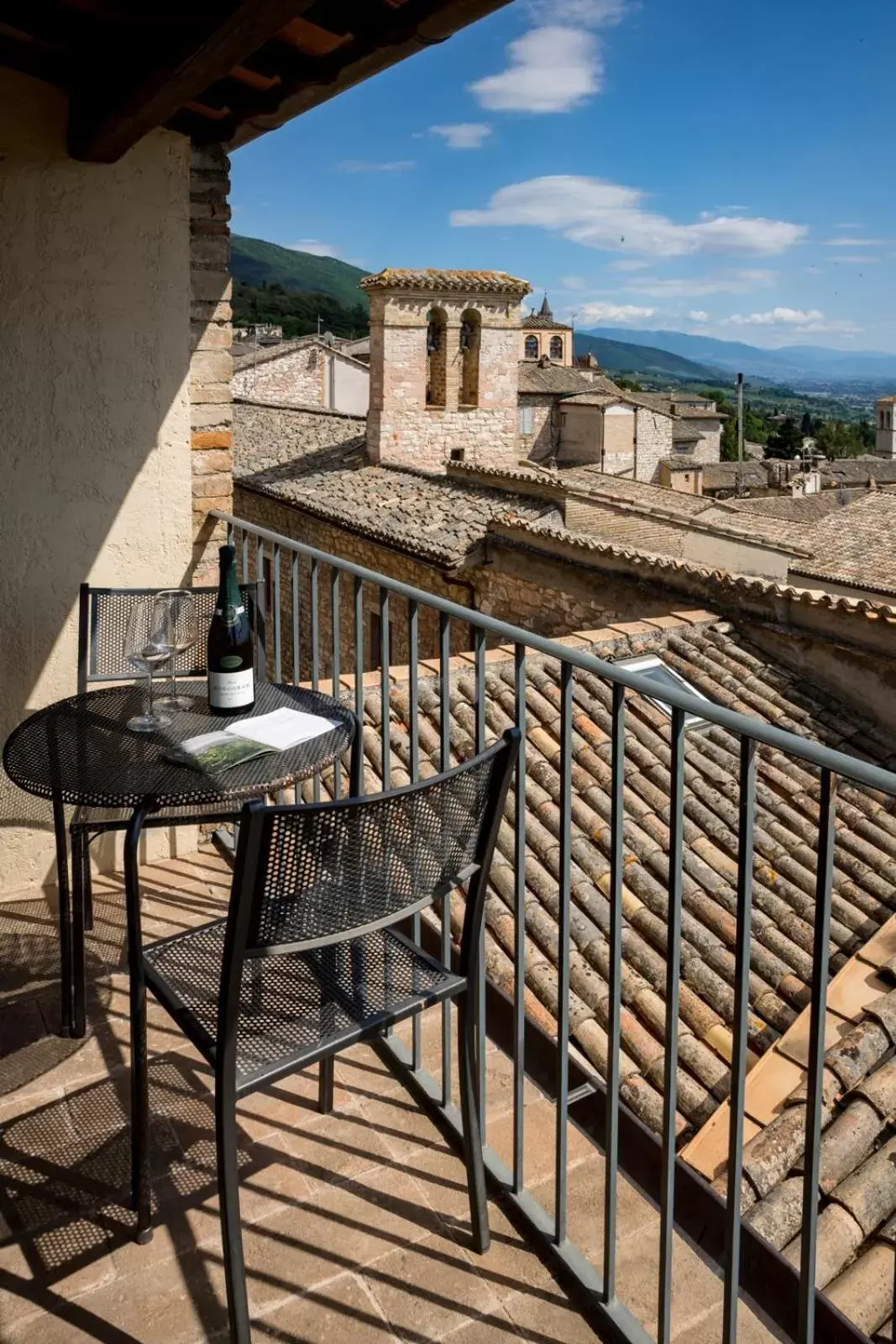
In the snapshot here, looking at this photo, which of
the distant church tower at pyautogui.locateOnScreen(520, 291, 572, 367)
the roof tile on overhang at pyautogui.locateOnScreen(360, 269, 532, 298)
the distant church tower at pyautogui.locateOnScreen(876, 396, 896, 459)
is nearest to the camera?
the roof tile on overhang at pyautogui.locateOnScreen(360, 269, 532, 298)

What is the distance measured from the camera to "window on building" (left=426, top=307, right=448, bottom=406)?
1892cm

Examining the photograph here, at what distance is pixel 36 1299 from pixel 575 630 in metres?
10.4

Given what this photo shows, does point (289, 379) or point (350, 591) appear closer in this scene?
point (350, 591)

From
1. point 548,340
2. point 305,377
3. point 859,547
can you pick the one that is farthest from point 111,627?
point 548,340

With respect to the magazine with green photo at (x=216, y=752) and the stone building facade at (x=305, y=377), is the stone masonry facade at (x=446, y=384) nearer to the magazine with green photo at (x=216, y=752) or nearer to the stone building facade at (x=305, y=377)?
the stone building facade at (x=305, y=377)

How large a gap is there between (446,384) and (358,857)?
1844 centimetres

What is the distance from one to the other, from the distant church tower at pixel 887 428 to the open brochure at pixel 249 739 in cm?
6234

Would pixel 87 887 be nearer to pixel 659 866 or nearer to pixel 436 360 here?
pixel 659 866

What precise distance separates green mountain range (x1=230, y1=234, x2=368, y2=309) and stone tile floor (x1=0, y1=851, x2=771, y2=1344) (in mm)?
118856

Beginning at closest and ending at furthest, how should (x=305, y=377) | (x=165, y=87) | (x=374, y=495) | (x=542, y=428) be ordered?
(x=165, y=87), (x=374, y=495), (x=305, y=377), (x=542, y=428)

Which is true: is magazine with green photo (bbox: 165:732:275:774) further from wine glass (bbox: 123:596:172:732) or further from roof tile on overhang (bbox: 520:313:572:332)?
roof tile on overhang (bbox: 520:313:572:332)

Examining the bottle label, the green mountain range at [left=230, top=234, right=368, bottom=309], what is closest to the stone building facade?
the bottle label

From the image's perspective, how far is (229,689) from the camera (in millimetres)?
2307

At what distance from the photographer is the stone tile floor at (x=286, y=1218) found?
5.68 feet
